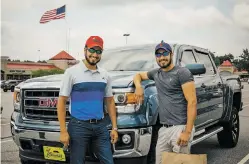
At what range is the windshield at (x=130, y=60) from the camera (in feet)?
16.9

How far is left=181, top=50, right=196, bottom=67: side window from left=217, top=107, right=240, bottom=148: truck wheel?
5.76 feet

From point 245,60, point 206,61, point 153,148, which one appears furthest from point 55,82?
point 245,60

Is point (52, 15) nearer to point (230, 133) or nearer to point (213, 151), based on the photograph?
point (230, 133)

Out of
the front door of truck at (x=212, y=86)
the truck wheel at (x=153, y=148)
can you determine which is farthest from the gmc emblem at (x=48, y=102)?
the front door of truck at (x=212, y=86)

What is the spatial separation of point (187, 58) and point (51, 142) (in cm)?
252

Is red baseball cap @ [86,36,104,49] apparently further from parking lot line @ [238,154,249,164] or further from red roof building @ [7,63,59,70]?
red roof building @ [7,63,59,70]

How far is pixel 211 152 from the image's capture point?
6781 millimetres

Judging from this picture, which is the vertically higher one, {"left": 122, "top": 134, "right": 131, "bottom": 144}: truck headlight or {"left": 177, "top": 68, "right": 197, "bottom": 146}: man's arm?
{"left": 177, "top": 68, "right": 197, "bottom": 146}: man's arm

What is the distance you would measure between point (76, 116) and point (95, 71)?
458 millimetres

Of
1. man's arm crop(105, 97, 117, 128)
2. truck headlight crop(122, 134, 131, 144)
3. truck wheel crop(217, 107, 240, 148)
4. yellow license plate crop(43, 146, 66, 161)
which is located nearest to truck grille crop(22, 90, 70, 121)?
yellow license plate crop(43, 146, 66, 161)

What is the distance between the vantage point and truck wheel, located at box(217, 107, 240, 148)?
6.99 meters

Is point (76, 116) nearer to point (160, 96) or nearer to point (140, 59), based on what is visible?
point (160, 96)

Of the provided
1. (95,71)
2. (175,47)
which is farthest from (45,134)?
(175,47)

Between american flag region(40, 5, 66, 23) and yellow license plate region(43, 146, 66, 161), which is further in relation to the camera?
american flag region(40, 5, 66, 23)
